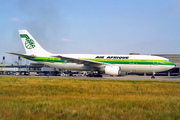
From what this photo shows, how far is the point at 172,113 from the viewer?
660 centimetres

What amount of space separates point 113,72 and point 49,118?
22.9 meters

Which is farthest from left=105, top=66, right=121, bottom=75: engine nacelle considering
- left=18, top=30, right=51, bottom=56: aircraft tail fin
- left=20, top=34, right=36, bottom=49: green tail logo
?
left=20, top=34, right=36, bottom=49: green tail logo

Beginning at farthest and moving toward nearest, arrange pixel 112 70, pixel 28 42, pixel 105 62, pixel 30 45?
1. pixel 28 42
2. pixel 30 45
3. pixel 105 62
4. pixel 112 70

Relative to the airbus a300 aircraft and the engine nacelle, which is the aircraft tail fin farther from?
the engine nacelle

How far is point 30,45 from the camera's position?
1308 inches

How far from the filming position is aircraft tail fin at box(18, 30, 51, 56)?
33.1 metres

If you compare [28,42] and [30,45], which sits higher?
[28,42]

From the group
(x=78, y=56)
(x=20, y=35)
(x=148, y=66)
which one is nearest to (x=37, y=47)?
(x=20, y=35)

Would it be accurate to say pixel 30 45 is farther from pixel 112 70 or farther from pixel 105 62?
pixel 112 70

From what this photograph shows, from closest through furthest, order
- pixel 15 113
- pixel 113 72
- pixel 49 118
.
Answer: pixel 49 118 → pixel 15 113 → pixel 113 72

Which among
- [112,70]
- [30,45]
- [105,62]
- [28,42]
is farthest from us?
[28,42]

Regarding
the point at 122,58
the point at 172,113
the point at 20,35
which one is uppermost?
the point at 20,35

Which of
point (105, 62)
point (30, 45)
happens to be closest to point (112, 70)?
point (105, 62)

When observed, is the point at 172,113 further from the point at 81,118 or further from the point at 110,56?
the point at 110,56
